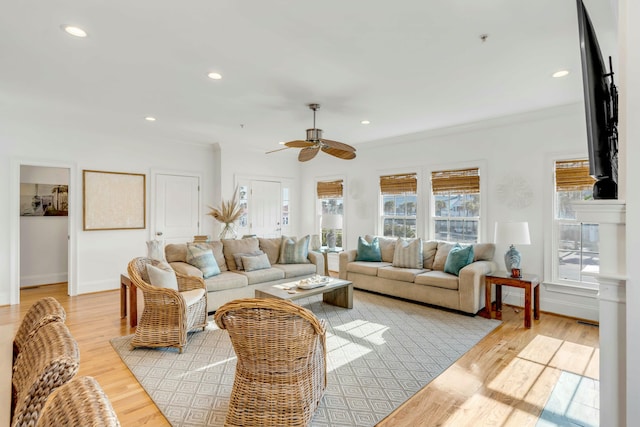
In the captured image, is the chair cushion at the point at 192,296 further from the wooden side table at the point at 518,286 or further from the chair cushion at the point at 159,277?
the wooden side table at the point at 518,286

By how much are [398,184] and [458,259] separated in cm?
198

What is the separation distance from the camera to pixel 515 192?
4562 millimetres

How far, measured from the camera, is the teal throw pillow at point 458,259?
4371 mm

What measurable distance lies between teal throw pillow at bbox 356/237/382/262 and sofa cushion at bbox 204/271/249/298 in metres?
2.03

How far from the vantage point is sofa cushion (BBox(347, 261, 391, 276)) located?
512 cm

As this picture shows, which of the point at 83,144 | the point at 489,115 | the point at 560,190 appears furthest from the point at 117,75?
the point at 560,190

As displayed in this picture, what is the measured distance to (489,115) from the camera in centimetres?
443

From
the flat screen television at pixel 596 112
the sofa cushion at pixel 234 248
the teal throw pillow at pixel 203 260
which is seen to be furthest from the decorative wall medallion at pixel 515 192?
the teal throw pillow at pixel 203 260

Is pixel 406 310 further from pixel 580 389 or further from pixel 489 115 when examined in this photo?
pixel 489 115

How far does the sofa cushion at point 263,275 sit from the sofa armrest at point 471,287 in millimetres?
2509

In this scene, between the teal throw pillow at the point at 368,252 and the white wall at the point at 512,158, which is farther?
the teal throw pillow at the point at 368,252

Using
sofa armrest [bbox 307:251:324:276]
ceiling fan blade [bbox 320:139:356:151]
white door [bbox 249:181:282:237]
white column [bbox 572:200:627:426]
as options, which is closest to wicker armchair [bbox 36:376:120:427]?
white column [bbox 572:200:627:426]

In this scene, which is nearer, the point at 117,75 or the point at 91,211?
the point at 117,75

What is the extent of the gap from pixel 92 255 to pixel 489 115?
6.39 metres
